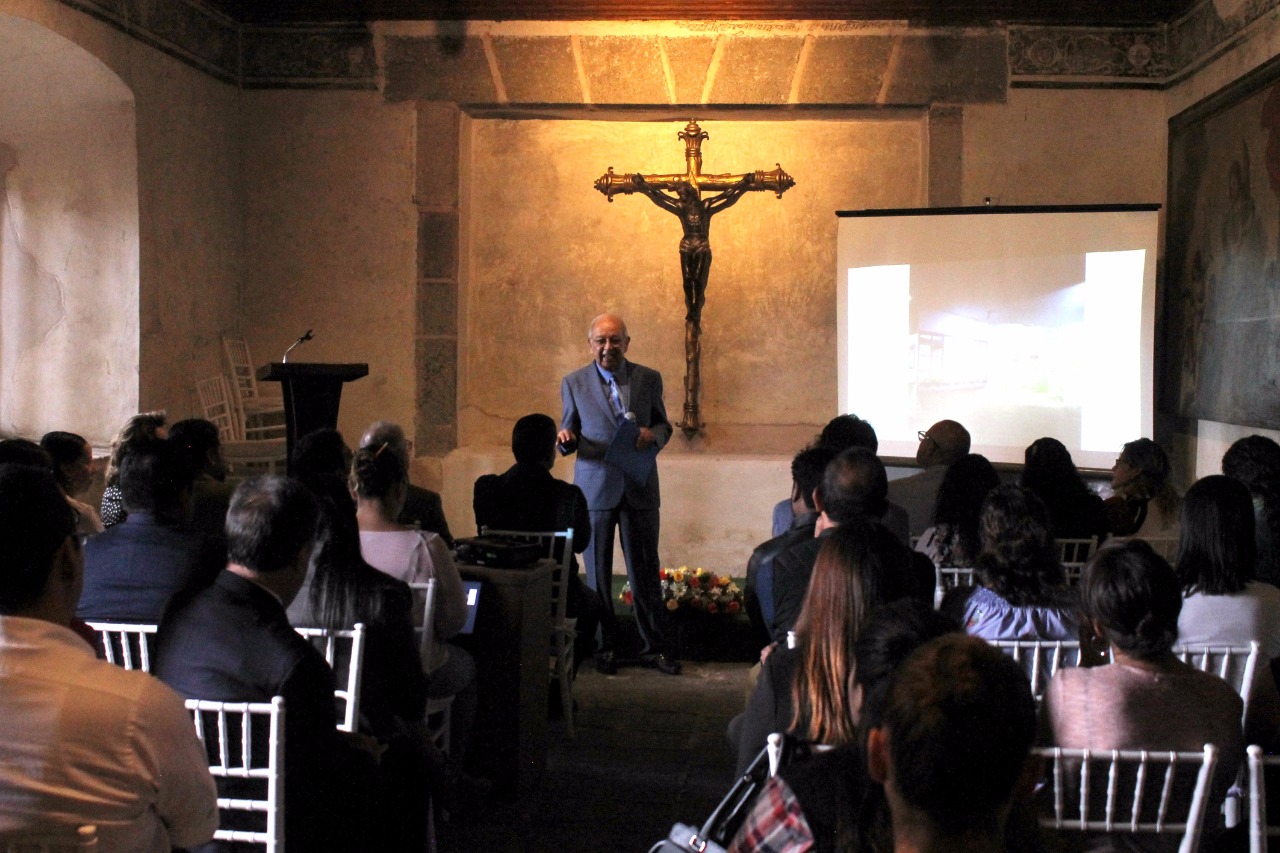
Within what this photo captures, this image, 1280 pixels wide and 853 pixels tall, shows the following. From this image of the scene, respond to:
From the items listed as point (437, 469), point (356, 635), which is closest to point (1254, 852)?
point (356, 635)

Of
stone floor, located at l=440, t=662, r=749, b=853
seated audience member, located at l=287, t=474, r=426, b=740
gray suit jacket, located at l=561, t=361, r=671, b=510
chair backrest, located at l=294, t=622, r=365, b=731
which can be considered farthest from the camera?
gray suit jacket, located at l=561, t=361, r=671, b=510

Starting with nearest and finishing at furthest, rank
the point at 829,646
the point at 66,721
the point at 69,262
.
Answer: the point at 66,721, the point at 829,646, the point at 69,262

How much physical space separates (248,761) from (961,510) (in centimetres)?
240

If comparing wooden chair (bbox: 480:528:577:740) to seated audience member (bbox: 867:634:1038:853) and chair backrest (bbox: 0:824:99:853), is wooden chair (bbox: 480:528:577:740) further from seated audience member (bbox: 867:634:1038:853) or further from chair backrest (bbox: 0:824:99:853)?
seated audience member (bbox: 867:634:1038:853)

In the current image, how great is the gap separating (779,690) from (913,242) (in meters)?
5.38

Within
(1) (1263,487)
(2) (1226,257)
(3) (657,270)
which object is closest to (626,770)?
(1) (1263,487)

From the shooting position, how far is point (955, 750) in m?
1.19

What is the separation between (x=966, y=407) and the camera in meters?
7.07

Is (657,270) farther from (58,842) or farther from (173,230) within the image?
(58,842)

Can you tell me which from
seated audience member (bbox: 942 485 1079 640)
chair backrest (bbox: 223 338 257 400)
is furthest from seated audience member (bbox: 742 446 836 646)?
chair backrest (bbox: 223 338 257 400)

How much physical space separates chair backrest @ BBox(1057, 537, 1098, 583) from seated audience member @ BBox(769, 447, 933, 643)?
116 cm

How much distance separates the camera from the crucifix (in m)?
7.32

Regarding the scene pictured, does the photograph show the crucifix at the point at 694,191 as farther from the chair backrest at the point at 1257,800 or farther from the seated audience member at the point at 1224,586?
the chair backrest at the point at 1257,800

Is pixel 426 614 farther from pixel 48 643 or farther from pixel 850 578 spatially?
pixel 48 643
